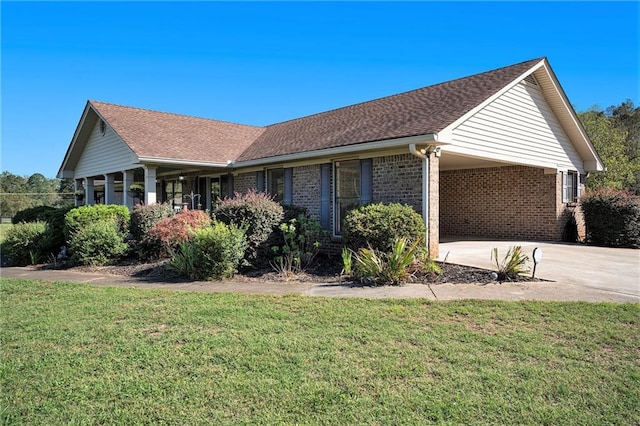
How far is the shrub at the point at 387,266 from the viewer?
24.6ft

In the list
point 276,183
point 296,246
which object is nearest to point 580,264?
point 296,246

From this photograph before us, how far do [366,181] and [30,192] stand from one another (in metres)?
68.2

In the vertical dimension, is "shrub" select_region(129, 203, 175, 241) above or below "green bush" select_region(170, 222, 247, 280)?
above

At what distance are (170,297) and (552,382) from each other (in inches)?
221

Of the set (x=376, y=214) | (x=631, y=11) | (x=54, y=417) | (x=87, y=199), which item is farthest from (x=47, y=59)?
(x=631, y=11)

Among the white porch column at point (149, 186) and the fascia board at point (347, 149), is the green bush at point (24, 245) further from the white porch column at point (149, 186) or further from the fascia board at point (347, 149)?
the fascia board at point (347, 149)

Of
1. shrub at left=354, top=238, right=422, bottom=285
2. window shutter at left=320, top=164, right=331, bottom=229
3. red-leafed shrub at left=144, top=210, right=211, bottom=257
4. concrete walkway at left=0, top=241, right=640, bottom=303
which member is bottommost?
concrete walkway at left=0, top=241, right=640, bottom=303

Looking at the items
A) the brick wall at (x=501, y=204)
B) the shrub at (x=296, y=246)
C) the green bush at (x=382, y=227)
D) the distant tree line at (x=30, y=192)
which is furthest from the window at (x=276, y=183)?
the distant tree line at (x=30, y=192)

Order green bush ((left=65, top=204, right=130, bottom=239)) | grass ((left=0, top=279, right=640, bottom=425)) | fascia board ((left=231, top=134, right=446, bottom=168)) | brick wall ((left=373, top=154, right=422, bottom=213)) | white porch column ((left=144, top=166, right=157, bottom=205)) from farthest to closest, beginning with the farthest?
Result: white porch column ((left=144, top=166, right=157, bottom=205)) < green bush ((left=65, top=204, right=130, bottom=239)) < brick wall ((left=373, top=154, right=422, bottom=213)) < fascia board ((left=231, top=134, right=446, bottom=168)) < grass ((left=0, top=279, right=640, bottom=425))

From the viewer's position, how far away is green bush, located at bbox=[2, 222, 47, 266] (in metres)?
12.2

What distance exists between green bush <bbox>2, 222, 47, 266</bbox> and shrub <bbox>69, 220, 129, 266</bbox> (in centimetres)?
195

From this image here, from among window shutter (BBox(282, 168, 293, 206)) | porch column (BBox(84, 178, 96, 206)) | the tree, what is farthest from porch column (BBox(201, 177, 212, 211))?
the tree

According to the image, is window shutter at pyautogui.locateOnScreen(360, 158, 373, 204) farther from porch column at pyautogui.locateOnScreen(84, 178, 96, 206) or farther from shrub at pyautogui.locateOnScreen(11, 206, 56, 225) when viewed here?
porch column at pyautogui.locateOnScreen(84, 178, 96, 206)

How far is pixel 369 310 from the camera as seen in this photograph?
5734 millimetres
